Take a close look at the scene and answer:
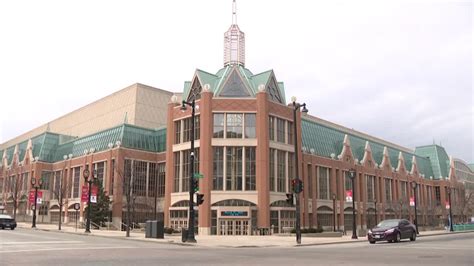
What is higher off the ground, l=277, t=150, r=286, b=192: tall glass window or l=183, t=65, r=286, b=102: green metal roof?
l=183, t=65, r=286, b=102: green metal roof

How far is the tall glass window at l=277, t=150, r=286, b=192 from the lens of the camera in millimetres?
54000

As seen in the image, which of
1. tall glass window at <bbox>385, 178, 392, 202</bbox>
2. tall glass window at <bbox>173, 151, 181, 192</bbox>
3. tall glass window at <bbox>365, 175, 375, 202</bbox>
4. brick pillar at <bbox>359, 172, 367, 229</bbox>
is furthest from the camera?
tall glass window at <bbox>385, 178, 392, 202</bbox>

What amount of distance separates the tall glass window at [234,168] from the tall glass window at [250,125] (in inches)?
78.0

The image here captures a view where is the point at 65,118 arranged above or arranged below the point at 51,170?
above

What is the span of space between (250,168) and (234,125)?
17.2 ft

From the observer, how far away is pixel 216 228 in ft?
165

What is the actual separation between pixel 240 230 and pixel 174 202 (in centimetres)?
939

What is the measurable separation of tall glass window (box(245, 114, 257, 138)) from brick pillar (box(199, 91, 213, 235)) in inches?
158

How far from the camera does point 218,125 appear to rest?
52812 millimetres

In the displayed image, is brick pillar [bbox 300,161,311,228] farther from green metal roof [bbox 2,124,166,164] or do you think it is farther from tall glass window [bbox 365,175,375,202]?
green metal roof [bbox 2,124,166,164]

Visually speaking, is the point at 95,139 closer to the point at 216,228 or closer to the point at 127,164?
the point at 127,164

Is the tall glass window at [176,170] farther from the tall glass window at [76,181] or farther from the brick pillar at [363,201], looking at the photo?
the brick pillar at [363,201]

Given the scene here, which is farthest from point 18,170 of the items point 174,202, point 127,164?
point 174,202

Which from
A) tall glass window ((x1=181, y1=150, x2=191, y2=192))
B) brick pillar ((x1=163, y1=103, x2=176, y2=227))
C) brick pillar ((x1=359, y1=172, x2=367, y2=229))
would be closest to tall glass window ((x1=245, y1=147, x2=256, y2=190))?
tall glass window ((x1=181, y1=150, x2=191, y2=192))
